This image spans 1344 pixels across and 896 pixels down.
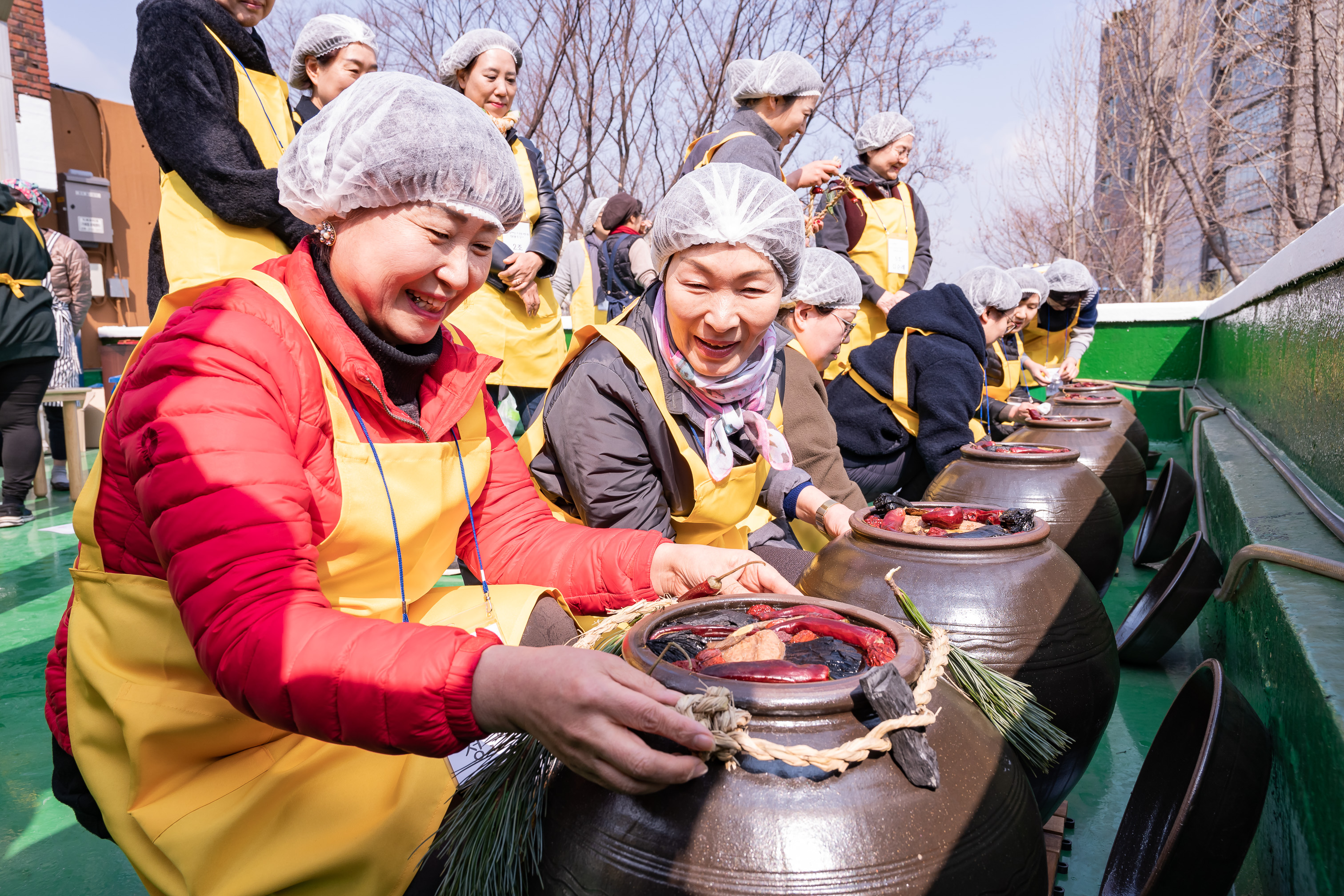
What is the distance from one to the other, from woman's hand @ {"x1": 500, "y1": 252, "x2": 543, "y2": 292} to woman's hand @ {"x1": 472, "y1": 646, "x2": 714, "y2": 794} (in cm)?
318

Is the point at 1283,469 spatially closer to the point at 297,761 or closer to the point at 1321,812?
the point at 1321,812

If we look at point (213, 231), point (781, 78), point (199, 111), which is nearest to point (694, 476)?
point (213, 231)

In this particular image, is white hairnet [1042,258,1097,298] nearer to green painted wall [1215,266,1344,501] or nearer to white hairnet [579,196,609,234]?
green painted wall [1215,266,1344,501]

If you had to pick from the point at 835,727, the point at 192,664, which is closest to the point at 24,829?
the point at 192,664

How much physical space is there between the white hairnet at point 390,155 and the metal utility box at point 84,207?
43.8ft

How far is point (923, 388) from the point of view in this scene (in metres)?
4.10

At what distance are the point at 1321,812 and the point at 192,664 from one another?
5.61 feet

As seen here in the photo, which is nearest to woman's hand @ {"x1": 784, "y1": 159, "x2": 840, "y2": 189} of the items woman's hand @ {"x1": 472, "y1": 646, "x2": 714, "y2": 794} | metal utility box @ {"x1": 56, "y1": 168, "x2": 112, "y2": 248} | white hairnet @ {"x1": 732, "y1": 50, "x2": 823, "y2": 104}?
white hairnet @ {"x1": 732, "y1": 50, "x2": 823, "y2": 104}

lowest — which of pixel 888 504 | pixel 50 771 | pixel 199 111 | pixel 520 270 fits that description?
pixel 50 771

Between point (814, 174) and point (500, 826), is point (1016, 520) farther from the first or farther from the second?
point (814, 174)

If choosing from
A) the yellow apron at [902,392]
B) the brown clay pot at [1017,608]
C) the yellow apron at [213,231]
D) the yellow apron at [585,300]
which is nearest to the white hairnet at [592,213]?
the yellow apron at [585,300]

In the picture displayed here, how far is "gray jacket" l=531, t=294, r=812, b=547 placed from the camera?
7.45 ft

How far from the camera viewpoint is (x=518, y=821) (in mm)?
1195

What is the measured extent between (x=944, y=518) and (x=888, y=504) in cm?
17
